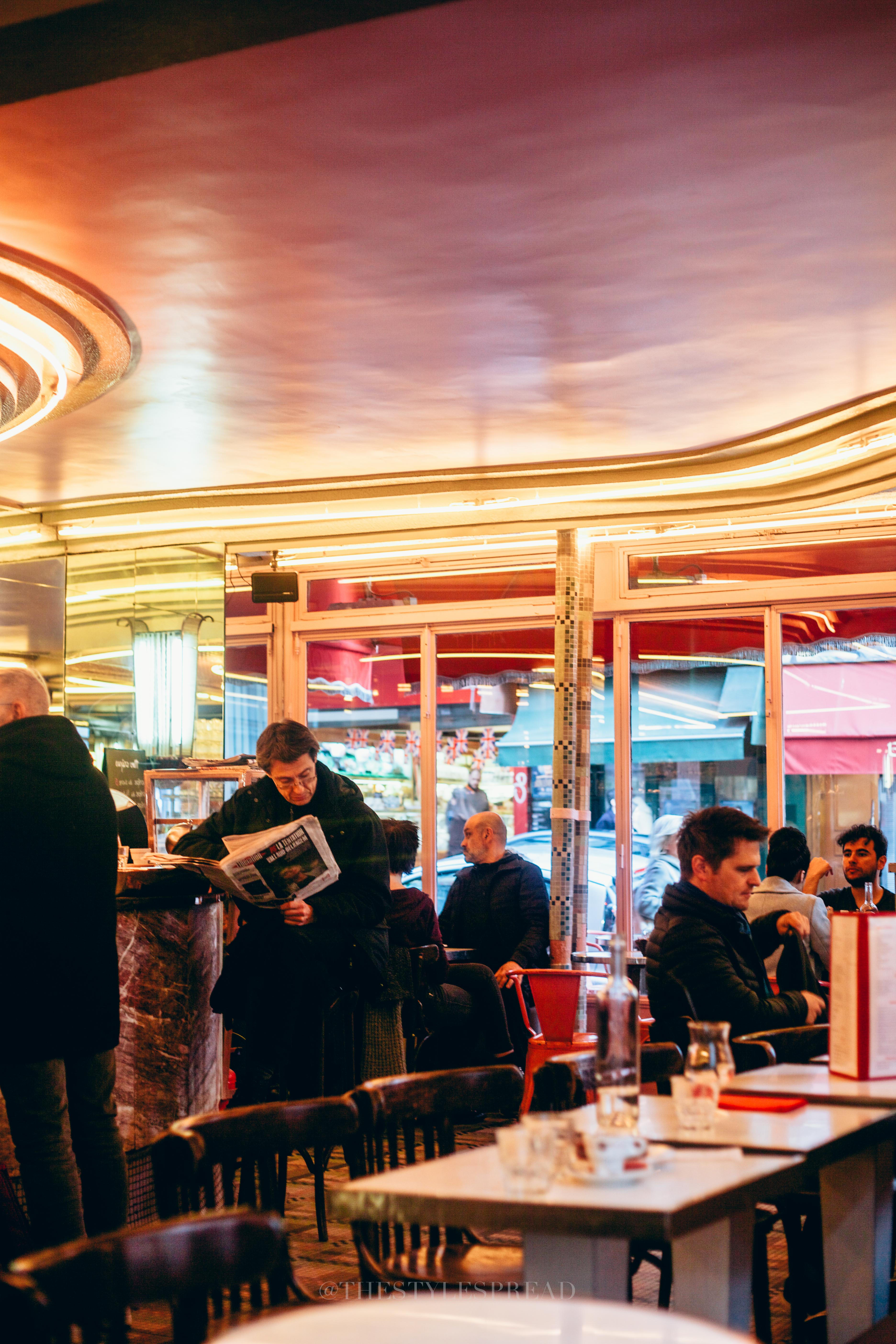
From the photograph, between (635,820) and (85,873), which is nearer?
(85,873)

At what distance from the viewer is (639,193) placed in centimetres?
394

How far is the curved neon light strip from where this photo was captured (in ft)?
16.6

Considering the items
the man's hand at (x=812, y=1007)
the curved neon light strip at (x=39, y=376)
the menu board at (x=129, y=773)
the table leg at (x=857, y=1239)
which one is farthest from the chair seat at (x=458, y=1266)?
the menu board at (x=129, y=773)

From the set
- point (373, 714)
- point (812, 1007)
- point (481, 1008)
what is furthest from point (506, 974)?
point (373, 714)

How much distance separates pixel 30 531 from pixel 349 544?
209cm

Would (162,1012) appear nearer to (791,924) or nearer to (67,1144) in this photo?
(67,1144)

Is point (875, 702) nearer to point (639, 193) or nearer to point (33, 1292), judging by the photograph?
point (639, 193)

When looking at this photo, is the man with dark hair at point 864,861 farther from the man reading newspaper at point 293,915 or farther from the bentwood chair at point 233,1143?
the bentwood chair at point 233,1143

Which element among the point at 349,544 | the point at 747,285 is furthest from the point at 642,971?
the point at 747,285

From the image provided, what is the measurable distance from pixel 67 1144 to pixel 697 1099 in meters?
1.88

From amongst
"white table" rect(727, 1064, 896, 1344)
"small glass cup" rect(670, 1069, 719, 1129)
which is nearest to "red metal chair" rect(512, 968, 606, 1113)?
"white table" rect(727, 1064, 896, 1344)

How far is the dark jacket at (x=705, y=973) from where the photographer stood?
3.60 m

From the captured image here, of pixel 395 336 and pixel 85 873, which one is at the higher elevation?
pixel 395 336

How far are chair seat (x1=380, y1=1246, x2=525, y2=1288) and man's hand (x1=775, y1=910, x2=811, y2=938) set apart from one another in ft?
5.87
